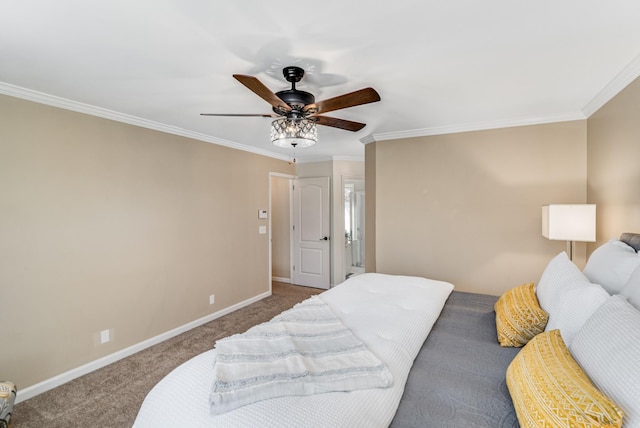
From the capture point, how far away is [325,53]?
186 centimetres

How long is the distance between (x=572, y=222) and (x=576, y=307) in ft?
5.31

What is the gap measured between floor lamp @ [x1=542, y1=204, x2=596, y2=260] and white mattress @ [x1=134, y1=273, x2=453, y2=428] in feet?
4.90

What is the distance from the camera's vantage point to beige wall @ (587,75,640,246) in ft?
7.18

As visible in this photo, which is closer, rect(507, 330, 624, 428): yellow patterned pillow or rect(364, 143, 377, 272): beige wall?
rect(507, 330, 624, 428): yellow patterned pillow

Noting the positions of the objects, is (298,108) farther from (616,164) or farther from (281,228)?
(281,228)

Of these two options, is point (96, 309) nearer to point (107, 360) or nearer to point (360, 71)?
point (107, 360)

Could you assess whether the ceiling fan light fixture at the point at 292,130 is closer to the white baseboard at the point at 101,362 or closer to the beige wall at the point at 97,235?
the beige wall at the point at 97,235

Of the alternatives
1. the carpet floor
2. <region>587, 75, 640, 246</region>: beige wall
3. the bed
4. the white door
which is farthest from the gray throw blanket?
the white door

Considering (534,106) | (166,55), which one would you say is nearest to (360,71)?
(166,55)

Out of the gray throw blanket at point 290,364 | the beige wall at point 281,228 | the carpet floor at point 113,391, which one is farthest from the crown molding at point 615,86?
the beige wall at point 281,228

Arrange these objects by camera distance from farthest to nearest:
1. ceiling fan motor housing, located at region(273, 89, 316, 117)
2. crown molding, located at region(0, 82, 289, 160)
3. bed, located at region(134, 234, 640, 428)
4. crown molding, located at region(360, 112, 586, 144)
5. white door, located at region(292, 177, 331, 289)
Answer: white door, located at region(292, 177, 331, 289), crown molding, located at region(360, 112, 586, 144), crown molding, located at region(0, 82, 289, 160), ceiling fan motor housing, located at region(273, 89, 316, 117), bed, located at region(134, 234, 640, 428)

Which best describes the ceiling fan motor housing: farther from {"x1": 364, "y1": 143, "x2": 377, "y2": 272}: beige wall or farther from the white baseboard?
the white baseboard

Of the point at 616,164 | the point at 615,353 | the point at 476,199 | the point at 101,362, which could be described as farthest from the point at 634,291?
the point at 101,362

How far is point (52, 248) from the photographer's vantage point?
8.46ft
